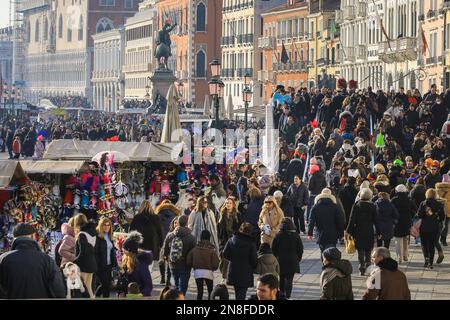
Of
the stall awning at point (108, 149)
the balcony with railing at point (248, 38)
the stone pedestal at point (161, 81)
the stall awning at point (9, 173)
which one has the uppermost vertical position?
the balcony with railing at point (248, 38)

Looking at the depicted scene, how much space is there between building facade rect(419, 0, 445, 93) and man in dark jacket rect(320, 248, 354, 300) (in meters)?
51.1

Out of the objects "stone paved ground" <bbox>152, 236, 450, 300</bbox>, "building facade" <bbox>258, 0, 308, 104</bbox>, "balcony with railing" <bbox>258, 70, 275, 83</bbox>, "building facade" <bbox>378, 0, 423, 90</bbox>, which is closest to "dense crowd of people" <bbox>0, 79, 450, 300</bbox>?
"stone paved ground" <bbox>152, 236, 450, 300</bbox>

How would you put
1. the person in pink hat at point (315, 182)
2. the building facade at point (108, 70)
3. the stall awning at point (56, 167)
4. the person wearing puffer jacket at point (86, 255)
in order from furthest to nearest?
the building facade at point (108, 70) < the person in pink hat at point (315, 182) < the stall awning at point (56, 167) < the person wearing puffer jacket at point (86, 255)

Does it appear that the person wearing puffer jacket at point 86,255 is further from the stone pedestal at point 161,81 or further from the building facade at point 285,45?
the building facade at point 285,45

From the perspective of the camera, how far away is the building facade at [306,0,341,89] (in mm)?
97875

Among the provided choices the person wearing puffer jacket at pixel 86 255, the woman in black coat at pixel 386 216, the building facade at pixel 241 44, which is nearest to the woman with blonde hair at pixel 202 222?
the person wearing puffer jacket at pixel 86 255

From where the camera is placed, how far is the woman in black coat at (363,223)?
2380 centimetres

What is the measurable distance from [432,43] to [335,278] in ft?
185

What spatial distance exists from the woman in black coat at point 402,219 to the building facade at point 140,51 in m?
121

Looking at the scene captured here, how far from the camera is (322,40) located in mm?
101312

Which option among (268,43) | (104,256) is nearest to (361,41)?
(268,43)

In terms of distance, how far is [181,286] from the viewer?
20.5 metres
